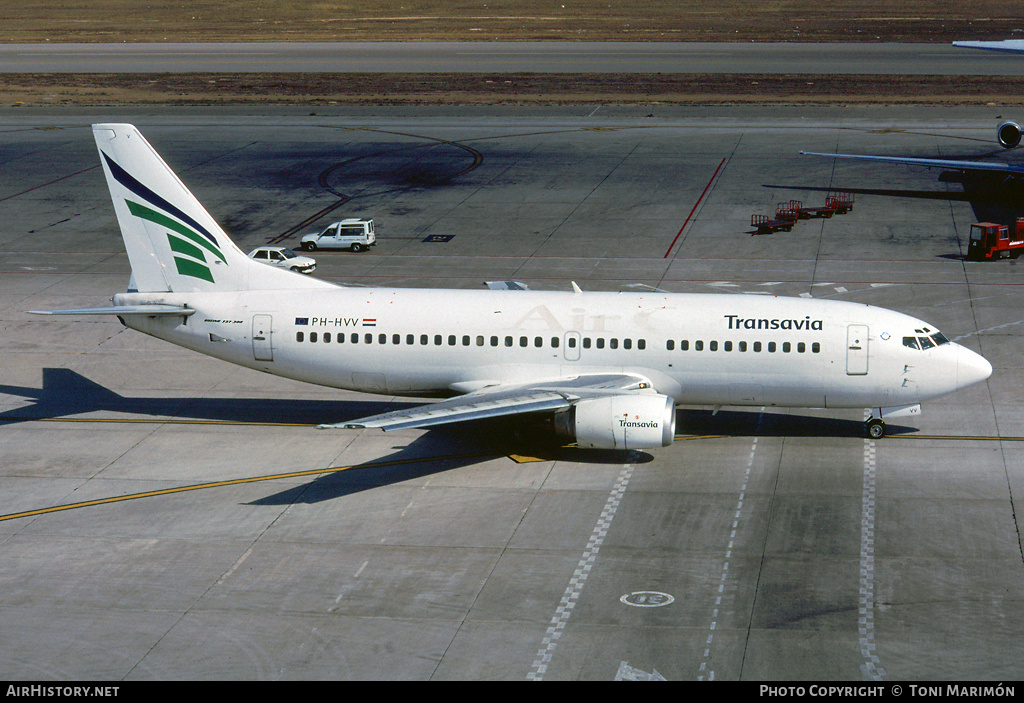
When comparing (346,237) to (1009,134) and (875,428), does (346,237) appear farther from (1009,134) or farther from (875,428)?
Result: (1009,134)

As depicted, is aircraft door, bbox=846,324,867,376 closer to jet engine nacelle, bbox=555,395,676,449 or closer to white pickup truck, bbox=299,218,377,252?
jet engine nacelle, bbox=555,395,676,449

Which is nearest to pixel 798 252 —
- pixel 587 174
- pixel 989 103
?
pixel 587 174

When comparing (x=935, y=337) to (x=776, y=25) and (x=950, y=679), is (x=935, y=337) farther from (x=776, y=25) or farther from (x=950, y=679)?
(x=776, y=25)

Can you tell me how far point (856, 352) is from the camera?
36.6 meters

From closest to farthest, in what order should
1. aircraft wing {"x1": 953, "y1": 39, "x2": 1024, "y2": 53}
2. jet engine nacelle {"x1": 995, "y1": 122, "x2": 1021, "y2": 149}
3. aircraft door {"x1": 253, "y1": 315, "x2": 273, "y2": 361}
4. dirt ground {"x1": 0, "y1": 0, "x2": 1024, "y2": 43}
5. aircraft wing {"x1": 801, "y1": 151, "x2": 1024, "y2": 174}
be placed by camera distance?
1. aircraft door {"x1": 253, "y1": 315, "x2": 273, "y2": 361}
2. aircraft wing {"x1": 953, "y1": 39, "x2": 1024, "y2": 53}
3. jet engine nacelle {"x1": 995, "y1": 122, "x2": 1021, "y2": 149}
4. aircraft wing {"x1": 801, "y1": 151, "x2": 1024, "y2": 174}
5. dirt ground {"x1": 0, "y1": 0, "x2": 1024, "y2": 43}

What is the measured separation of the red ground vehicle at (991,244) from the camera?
60.0 m

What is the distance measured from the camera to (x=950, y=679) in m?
23.8

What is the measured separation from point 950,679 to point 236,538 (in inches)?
729

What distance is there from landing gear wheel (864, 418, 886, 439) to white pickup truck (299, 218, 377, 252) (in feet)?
113

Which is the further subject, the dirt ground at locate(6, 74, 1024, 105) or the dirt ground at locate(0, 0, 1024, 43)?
the dirt ground at locate(0, 0, 1024, 43)

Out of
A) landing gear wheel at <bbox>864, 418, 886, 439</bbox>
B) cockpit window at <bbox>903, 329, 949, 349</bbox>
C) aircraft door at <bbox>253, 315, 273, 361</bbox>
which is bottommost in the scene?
landing gear wheel at <bbox>864, 418, 886, 439</bbox>

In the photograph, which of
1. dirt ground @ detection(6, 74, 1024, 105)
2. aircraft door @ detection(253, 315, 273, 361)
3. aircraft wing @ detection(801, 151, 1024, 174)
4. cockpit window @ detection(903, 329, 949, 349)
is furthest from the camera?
dirt ground @ detection(6, 74, 1024, 105)

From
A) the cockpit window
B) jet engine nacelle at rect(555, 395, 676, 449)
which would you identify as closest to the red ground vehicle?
the cockpit window

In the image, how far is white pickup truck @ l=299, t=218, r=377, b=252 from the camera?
64312 millimetres
